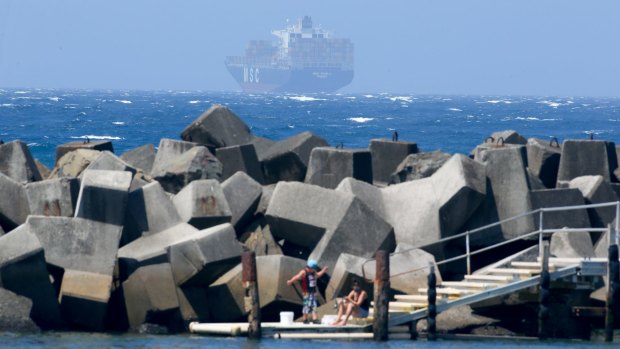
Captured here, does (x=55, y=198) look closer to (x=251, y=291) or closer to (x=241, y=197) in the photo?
(x=241, y=197)

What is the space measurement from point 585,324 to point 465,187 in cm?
235

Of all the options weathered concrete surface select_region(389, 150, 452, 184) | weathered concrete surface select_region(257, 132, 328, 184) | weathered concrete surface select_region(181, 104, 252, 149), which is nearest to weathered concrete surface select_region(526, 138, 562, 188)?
weathered concrete surface select_region(389, 150, 452, 184)

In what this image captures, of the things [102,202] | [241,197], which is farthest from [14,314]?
[241,197]

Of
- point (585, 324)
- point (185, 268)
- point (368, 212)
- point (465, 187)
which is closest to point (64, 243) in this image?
point (185, 268)

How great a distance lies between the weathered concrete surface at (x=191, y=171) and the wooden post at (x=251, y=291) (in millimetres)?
4073

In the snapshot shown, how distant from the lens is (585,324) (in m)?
16.9

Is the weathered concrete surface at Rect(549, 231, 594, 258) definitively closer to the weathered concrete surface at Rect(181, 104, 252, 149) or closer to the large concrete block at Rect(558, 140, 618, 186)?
the large concrete block at Rect(558, 140, 618, 186)

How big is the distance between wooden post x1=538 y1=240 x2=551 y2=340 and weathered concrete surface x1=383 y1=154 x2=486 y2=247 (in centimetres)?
177

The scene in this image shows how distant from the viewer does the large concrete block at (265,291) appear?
16.3 m

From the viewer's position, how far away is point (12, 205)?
17438mm

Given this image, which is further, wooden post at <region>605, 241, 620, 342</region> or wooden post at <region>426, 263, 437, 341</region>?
wooden post at <region>605, 241, 620, 342</region>

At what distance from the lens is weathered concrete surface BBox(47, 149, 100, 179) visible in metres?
19.8

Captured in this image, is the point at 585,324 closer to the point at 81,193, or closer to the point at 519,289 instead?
the point at 519,289

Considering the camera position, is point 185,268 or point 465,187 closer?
point 185,268
